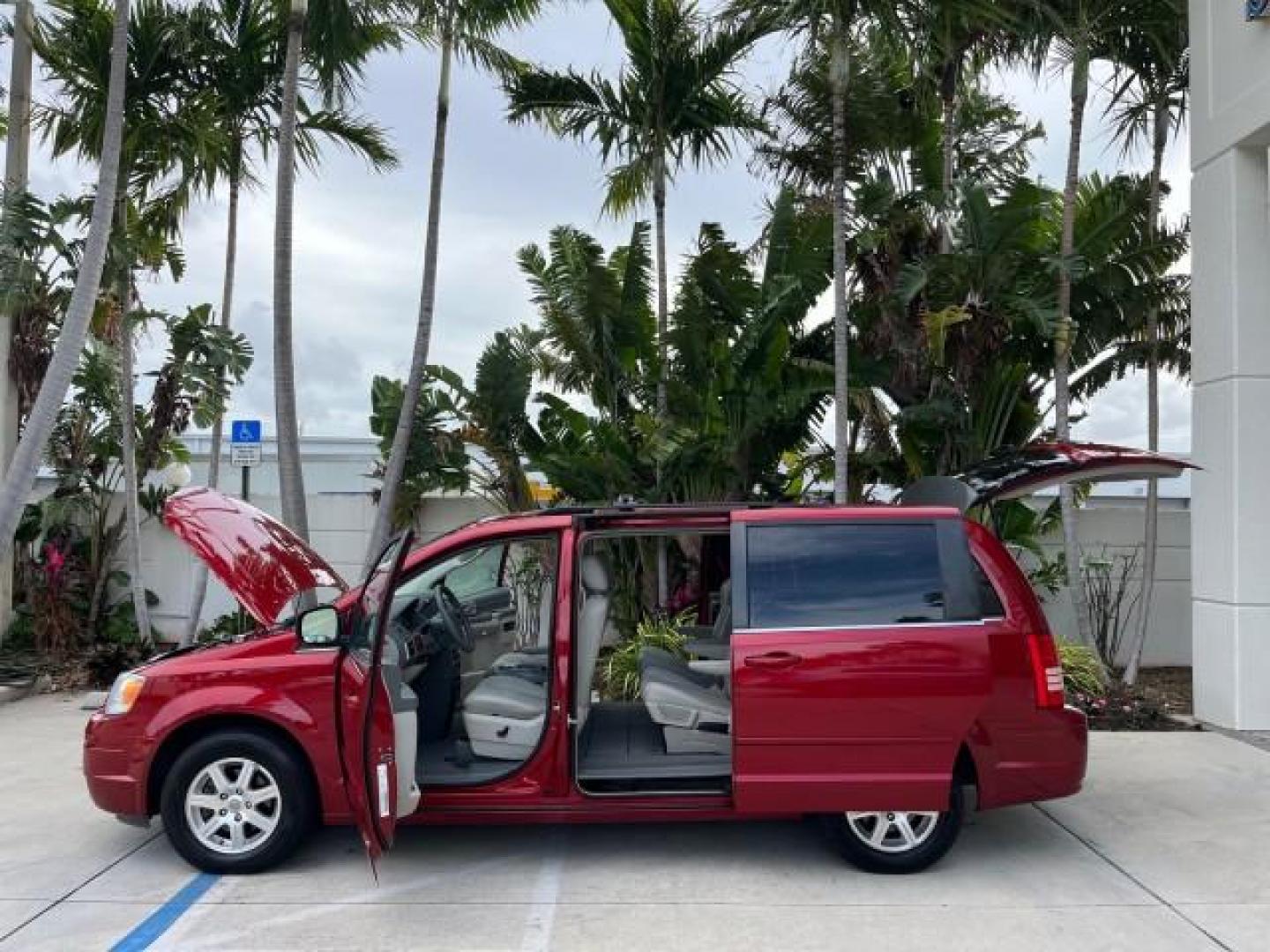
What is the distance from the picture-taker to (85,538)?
472 inches

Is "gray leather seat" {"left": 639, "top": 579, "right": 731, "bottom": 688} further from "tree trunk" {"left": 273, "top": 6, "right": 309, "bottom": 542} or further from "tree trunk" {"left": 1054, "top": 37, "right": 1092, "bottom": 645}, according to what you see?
"tree trunk" {"left": 273, "top": 6, "right": 309, "bottom": 542}

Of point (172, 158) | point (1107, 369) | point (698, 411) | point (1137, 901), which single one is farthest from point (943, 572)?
point (172, 158)

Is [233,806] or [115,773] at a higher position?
[115,773]

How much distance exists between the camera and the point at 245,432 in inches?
438

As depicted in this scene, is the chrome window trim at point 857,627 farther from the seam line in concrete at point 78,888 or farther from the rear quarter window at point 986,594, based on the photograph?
the seam line in concrete at point 78,888

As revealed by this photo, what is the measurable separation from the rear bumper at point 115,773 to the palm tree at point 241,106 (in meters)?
5.86

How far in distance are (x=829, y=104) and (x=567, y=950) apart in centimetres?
782

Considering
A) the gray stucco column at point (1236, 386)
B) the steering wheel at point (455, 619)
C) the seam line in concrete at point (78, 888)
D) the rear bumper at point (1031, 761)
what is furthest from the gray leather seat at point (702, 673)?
the gray stucco column at point (1236, 386)

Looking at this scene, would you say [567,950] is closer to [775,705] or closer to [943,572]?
[775,705]

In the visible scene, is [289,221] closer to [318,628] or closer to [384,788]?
[318,628]

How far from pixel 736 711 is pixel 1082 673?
545cm

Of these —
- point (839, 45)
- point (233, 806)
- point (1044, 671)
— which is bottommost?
point (233, 806)

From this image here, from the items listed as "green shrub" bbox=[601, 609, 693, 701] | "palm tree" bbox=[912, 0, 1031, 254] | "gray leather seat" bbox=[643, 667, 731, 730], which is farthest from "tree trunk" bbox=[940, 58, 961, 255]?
"gray leather seat" bbox=[643, 667, 731, 730]

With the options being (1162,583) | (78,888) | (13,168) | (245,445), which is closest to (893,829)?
(78,888)
